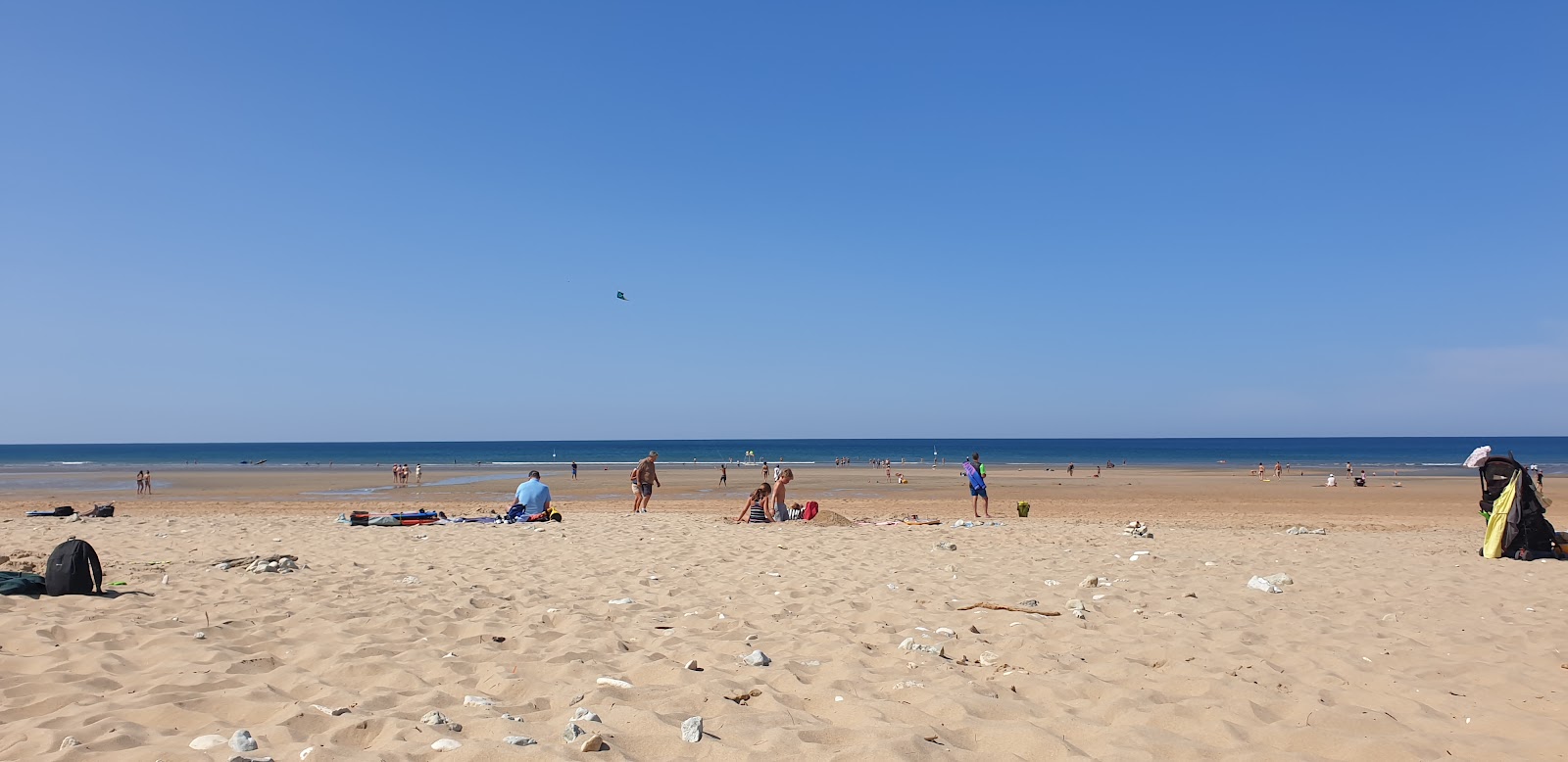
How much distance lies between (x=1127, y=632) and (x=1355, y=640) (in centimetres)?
158

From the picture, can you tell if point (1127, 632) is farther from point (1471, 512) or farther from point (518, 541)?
point (1471, 512)

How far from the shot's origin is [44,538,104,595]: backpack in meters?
6.49

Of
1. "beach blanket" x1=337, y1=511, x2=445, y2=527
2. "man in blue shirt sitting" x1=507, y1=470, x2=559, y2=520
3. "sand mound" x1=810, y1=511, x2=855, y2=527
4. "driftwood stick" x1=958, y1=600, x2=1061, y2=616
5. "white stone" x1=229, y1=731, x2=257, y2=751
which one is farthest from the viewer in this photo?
"man in blue shirt sitting" x1=507, y1=470, x2=559, y2=520

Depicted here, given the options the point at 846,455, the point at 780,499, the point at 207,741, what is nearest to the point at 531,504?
the point at 780,499

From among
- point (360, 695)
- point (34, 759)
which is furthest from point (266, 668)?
point (34, 759)

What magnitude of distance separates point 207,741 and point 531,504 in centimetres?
1319

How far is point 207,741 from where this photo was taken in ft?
11.5

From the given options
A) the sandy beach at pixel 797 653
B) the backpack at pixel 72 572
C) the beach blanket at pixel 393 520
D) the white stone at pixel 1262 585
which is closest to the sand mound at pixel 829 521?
the sandy beach at pixel 797 653

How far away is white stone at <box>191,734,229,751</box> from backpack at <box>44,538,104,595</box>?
423 cm

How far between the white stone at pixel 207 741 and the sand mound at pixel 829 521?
39.8ft

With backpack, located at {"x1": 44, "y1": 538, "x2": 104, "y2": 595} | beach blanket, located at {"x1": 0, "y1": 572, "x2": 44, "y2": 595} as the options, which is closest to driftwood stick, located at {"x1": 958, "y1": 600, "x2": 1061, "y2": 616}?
backpack, located at {"x1": 44, "y1": 538, "x2": 104, "y2": 595}

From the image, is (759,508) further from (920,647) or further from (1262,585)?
(920,647)

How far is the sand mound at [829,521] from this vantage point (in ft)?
50.5

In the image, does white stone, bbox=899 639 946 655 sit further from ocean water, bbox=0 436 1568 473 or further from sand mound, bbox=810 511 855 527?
ocean water, bbox=0 436 1568 473
